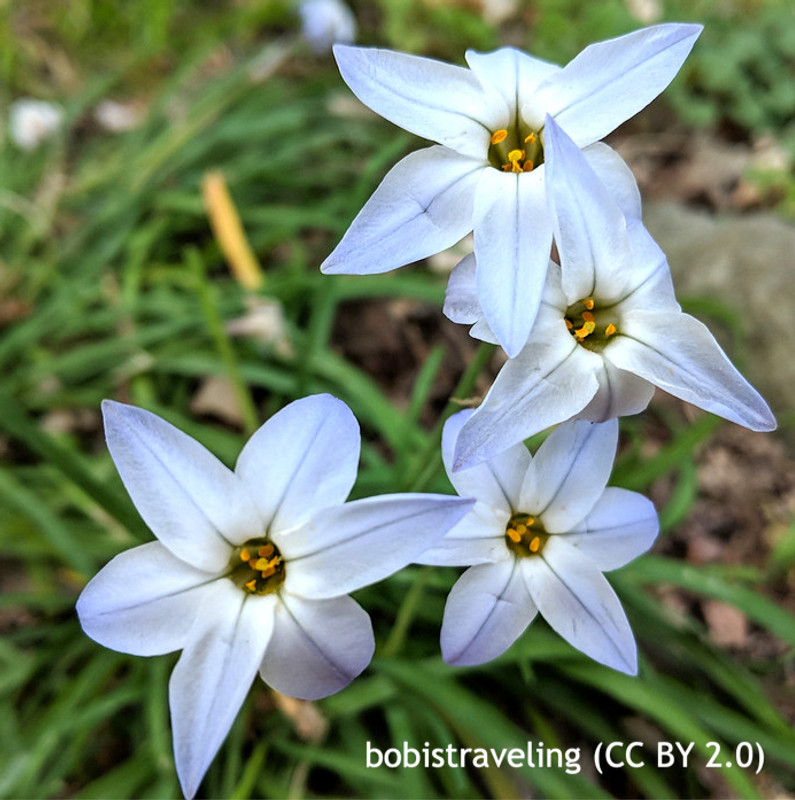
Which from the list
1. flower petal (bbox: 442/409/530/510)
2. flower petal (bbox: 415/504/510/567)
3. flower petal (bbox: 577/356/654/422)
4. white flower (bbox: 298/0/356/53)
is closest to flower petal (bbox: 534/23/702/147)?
flower petal (bbox: 577/356/654/422)

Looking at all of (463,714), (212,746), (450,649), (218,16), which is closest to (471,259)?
(450,649)

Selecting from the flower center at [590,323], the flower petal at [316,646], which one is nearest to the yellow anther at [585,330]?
the flower center at [590,323]

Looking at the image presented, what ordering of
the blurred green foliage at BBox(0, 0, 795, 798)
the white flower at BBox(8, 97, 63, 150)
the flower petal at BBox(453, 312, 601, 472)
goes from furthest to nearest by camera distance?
the white flower at BBox(8, 97, 63, 150), the blurred green foliage at BBox(0, 0, 795, 798), the flower petal at BBox(453, 312, 601, 472)

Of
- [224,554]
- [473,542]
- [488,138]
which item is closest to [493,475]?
[473,542]

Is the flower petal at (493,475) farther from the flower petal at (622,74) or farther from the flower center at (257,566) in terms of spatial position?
the flower petal at (622,74)

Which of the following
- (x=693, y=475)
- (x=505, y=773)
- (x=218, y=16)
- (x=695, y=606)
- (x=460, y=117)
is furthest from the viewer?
(x=218, y=16)

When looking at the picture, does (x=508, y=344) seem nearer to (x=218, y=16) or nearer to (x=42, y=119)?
(x=42, y=119)

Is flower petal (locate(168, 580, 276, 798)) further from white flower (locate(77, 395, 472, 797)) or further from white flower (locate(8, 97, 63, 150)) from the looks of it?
white flower (locate(8, 97, 63, 150))
